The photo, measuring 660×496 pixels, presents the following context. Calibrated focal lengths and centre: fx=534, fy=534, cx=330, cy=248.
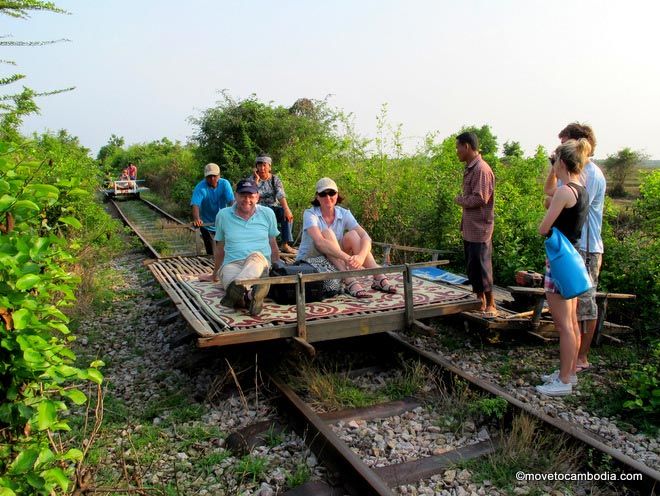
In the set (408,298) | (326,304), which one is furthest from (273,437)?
(408,298)

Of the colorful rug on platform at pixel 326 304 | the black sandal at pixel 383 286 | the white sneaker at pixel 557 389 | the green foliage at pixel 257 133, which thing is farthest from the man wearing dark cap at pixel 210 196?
the green foliage at pixel 257 133

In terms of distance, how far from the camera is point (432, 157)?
390 inches

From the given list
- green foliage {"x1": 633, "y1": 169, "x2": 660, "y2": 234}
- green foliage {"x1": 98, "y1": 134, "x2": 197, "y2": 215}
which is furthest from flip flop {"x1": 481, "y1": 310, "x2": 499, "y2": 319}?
green foliage {"x1": 98, "y1": 134, "x2": 197, "y2": 215}

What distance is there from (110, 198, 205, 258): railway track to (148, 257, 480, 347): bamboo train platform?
3834mm

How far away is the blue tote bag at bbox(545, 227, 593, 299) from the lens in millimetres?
4078

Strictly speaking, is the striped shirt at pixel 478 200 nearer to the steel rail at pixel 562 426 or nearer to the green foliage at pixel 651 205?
the steel rail at pixel 562 426

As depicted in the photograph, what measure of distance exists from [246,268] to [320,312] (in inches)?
35.3

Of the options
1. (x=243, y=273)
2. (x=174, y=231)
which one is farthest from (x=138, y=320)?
(x=174, y=231)

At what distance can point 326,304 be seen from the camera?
488cm

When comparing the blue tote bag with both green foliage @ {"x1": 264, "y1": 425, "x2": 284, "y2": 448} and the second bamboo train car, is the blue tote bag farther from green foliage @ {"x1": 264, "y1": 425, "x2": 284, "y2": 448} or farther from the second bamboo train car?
green foliage @ {"x1": 264, "y1": 425, "x2": 284, "y2": 448}

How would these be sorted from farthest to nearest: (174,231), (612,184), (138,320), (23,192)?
(612,184) → (174,231) → (138,320) → (23,192)

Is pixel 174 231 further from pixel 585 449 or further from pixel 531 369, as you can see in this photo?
pixel 585 449

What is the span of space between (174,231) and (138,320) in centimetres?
790

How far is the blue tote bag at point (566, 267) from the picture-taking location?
4.08 m
